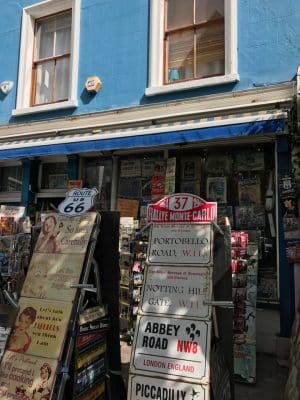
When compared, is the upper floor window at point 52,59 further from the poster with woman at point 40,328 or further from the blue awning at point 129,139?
the poster with woman at point 40,328

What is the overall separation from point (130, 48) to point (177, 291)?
5.39m

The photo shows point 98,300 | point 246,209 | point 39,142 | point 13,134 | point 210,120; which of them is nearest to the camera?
point 98,300

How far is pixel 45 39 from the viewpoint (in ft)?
29.9

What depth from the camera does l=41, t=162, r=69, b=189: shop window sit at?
336 inches

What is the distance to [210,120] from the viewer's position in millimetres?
6234

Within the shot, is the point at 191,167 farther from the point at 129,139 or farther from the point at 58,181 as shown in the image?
the point at 58,181

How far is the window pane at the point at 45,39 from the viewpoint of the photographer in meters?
9.02

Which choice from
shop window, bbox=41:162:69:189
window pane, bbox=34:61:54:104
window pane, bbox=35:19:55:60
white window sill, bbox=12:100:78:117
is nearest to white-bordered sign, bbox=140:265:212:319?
shop window, bbox=41:162:69:189

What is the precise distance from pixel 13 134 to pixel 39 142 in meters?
1.32

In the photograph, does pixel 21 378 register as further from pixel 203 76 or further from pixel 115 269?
pixel 203 76

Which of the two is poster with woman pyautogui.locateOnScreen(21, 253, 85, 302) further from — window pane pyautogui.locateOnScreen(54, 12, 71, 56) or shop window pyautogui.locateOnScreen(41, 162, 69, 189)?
window pane pyautogui.locateOnScreen(54, 12, 71, 56)

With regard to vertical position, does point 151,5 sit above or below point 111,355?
above

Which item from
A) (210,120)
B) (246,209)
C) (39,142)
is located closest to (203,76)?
(210,120)

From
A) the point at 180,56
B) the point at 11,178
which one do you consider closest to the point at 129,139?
the point at 180,56
